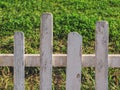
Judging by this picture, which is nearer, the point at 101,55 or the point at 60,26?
the point at 101,55

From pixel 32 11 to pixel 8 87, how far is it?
1.22 meters

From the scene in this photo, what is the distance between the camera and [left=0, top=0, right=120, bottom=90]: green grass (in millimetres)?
3674

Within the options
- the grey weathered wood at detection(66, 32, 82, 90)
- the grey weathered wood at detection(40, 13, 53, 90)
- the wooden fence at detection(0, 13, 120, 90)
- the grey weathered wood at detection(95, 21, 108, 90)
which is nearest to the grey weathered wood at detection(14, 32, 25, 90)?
the wooden fence at detection(0, 13, 120, 90)

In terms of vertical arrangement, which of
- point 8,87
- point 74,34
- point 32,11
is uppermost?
point 32,11

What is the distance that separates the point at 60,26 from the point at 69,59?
3.96 feet

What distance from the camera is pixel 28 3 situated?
4750mm

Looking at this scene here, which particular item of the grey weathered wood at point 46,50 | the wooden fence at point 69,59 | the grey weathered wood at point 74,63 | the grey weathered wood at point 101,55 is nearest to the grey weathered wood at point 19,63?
the wooden fence at point 69,59

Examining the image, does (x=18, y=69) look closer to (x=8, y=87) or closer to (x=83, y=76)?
(x=8, y=87)

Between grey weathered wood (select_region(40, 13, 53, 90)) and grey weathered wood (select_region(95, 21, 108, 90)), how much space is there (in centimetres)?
34

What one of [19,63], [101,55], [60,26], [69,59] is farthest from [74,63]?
[60,26]

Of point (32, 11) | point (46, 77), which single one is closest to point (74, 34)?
point (46, 77)

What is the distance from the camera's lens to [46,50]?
3.02 m

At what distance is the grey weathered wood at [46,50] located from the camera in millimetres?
2996

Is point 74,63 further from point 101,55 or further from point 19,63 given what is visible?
point 19,63
